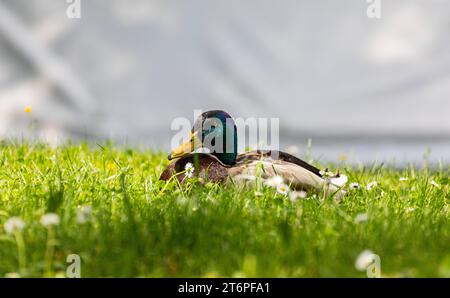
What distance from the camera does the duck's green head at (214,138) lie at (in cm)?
348

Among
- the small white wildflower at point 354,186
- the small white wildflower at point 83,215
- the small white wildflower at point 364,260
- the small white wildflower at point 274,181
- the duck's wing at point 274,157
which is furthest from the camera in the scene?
the duck's wing at point 274,157

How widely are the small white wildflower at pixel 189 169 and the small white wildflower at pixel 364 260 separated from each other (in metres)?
1.22

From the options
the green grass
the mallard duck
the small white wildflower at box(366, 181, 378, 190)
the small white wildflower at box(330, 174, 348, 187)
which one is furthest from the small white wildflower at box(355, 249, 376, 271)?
the small white wildflower at box(366, 181, 378, 190)

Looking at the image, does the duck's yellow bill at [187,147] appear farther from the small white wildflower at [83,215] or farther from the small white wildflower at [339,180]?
the small white wildflower at [83,215]

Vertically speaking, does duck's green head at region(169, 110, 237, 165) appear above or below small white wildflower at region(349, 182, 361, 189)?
above

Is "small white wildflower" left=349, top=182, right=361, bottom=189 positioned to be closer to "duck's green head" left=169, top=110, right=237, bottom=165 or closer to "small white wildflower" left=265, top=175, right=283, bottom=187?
"small white wildflower" left=265, top=175, right=283, bottom=187

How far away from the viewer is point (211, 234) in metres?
2.35

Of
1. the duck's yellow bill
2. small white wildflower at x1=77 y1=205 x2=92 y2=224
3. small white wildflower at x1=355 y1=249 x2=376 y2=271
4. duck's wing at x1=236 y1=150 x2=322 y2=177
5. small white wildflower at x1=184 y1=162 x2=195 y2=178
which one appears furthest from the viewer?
duck's wing at x1=236 y1=150 x2=322 y2=177

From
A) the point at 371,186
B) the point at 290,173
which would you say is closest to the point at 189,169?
the point at 290,173

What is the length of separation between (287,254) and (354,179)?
1.58 meters

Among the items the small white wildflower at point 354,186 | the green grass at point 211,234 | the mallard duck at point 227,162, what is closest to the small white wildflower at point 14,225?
the green grass at point 211,234

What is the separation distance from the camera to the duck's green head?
3.48m

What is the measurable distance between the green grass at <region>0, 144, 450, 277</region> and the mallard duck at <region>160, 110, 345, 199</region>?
0.16 metres

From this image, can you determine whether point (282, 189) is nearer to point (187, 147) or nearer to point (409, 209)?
point (409, 209)
